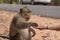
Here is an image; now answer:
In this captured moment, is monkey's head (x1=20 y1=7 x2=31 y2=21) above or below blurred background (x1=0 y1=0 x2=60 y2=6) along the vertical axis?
above

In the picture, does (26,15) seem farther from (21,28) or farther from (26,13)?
(21,28)

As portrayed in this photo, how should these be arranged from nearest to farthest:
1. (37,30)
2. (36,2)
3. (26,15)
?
(26,15)
(37,30)
(36,2)

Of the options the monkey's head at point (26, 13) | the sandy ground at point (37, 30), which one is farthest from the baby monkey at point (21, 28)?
the sandy ground at point (37, 30)

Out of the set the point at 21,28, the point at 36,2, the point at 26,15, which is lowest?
the point at 36,2

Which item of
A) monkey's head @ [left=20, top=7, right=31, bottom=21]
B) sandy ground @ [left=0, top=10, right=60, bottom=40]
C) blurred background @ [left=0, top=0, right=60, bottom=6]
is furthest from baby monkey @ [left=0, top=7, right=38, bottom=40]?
blurred background @ [left=0, top=0, right=60, bottom=6]

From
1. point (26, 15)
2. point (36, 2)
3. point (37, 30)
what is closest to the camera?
point (26, 15)

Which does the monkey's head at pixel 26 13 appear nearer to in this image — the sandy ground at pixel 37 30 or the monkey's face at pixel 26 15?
the monkey's face at pixel 26 15

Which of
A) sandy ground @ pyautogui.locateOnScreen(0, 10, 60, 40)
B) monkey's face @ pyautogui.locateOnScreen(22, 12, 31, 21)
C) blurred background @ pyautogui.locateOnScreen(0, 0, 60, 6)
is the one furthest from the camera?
blurred background @ pyautogui.locateOnScreen(0, 0, 60, 6)

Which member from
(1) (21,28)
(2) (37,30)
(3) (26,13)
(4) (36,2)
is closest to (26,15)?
(3) (26,13)

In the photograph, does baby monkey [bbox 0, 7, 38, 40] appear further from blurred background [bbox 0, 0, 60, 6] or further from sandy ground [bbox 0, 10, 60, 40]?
blurred background [bbox 0, 0, 60, 6]

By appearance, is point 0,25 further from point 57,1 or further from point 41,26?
point 57,1

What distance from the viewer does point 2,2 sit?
1562 centimetres

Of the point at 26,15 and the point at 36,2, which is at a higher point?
the point at 26,15

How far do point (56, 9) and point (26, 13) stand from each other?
20.4 ft
